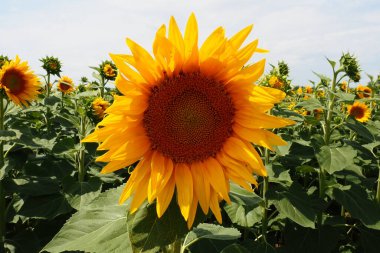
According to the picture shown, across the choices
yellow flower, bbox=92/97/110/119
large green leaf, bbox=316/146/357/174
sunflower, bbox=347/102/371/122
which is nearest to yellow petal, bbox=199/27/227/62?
large green leaf, bbox=316/146/357/174

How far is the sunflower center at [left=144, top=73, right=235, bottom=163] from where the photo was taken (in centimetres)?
160

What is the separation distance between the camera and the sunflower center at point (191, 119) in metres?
1.60

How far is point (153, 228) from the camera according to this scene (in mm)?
1452

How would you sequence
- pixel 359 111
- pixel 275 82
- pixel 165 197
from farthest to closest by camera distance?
pixel 359 111 → pixel 275 82 → pixel 165 197

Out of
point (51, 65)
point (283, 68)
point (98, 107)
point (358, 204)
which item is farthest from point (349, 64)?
point (51, 65)

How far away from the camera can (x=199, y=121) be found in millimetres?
1645

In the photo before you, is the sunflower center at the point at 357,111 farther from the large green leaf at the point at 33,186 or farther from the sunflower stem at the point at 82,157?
the large green leaf at the point at 33,186

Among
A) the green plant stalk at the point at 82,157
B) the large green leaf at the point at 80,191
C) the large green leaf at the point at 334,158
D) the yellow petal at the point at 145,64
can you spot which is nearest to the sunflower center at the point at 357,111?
the large green leaf at the point at 334,158

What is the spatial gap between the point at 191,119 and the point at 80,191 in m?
1.94

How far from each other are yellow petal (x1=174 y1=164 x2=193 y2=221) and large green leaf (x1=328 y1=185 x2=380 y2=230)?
7.32ft

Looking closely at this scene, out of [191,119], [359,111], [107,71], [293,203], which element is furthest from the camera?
[359,111]

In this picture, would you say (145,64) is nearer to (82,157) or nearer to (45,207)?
(45,207)

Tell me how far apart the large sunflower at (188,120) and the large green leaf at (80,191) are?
168 centimetres

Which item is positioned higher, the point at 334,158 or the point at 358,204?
the point at 334,158
